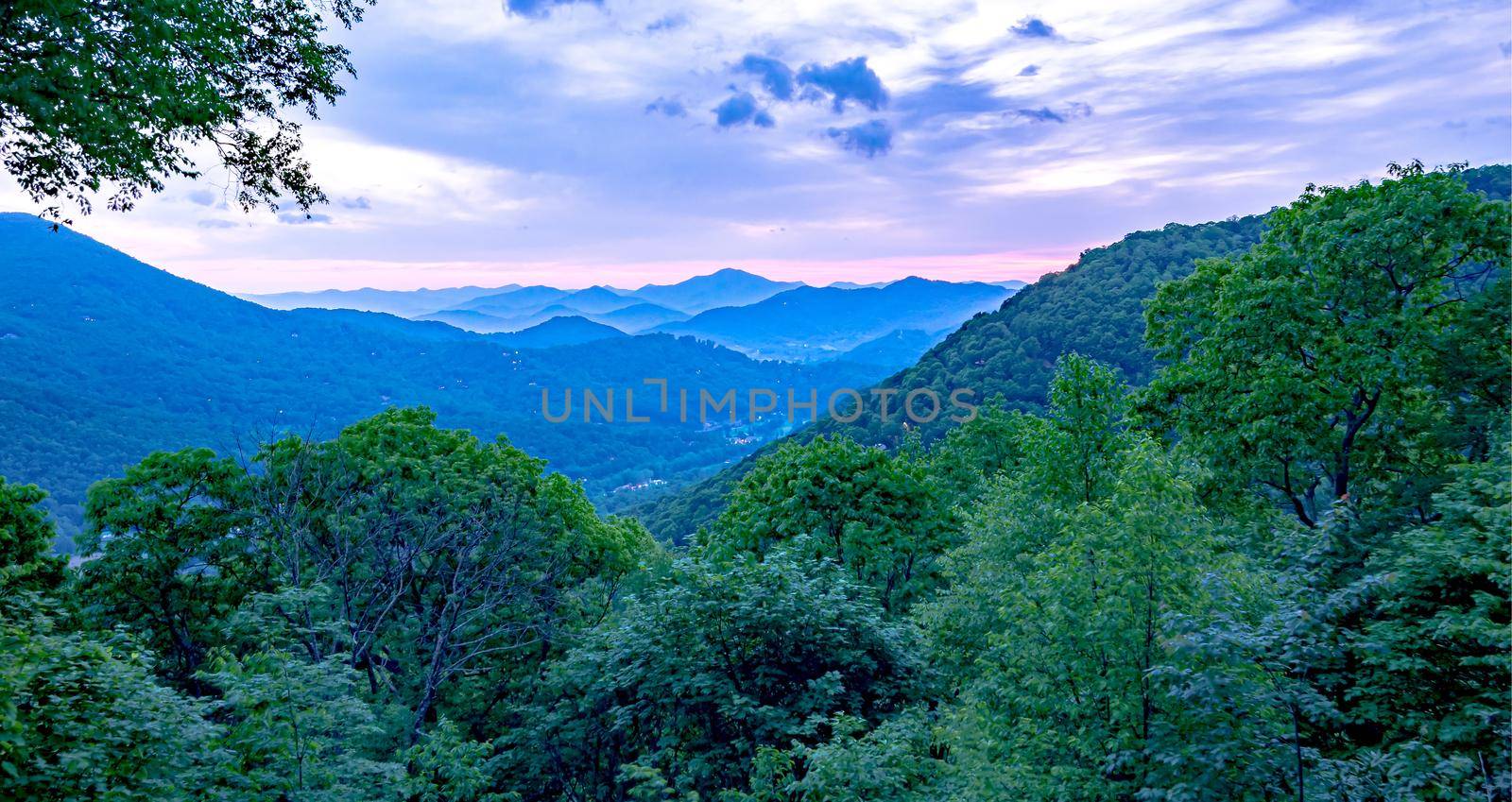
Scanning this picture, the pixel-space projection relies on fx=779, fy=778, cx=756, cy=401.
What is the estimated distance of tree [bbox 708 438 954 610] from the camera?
2391 centimetres

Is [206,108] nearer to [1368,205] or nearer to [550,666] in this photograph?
[550,666]

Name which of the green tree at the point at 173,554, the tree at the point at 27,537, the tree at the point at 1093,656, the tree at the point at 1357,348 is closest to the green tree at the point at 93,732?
the tree at the point at 1093,656

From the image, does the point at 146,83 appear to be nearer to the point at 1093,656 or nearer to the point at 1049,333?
the point at 1093,656

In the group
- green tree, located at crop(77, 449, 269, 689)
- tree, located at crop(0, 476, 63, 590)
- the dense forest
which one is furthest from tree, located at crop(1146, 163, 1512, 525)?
tree, located at crop(0, 476, 63, 590)

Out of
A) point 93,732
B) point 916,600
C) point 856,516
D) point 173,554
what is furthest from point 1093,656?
point 173,554

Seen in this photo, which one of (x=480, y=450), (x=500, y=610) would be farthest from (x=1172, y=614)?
(x=480, y=450)

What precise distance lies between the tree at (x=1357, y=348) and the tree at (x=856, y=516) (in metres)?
8.31

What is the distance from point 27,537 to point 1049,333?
127 m

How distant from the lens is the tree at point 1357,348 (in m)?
13.9

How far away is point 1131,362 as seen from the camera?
4200 inches

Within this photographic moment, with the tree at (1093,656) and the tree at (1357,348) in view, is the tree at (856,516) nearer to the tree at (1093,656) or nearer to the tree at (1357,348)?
the tree at (1357,348)

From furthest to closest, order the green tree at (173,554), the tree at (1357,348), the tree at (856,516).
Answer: the tree at (856,516)
the green tree at (173,554)
the tree at (1357,348)

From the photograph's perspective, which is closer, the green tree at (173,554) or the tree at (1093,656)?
the tree at (1093,656)

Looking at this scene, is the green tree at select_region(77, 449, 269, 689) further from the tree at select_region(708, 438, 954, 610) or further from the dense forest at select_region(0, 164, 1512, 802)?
the tree at select_region(708, 438, 954, 610)
